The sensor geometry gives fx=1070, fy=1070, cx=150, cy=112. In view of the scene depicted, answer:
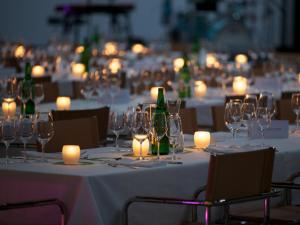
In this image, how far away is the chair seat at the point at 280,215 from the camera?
5003 mm

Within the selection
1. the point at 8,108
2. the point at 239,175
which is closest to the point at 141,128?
the point at 239,175

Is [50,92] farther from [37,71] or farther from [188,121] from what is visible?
[188,121]

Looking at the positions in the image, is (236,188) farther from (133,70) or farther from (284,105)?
(133,70)

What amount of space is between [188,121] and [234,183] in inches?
73.0

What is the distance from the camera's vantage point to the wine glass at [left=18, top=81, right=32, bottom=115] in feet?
23.4

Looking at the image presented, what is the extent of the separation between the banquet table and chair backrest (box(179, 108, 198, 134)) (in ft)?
4.12

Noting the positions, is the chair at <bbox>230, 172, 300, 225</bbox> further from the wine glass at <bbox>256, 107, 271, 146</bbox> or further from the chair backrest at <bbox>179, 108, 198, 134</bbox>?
the chair backrest at <bbox>179, 108, 198, 134</bbox>

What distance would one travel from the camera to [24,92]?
23.4ft

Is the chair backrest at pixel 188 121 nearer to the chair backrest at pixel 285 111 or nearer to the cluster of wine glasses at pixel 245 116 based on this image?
the cluster of wine glasses at pixel 245 116

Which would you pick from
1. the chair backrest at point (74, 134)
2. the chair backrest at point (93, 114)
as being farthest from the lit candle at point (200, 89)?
the chair backrest at point (74, 134)

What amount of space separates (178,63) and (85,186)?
686cm

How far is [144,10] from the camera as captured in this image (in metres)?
22.5

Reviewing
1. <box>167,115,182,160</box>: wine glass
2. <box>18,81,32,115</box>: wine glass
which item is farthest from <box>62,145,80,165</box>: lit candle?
<box>18,81,32,115</box>: wine glass

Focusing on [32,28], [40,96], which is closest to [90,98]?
[40,96]
